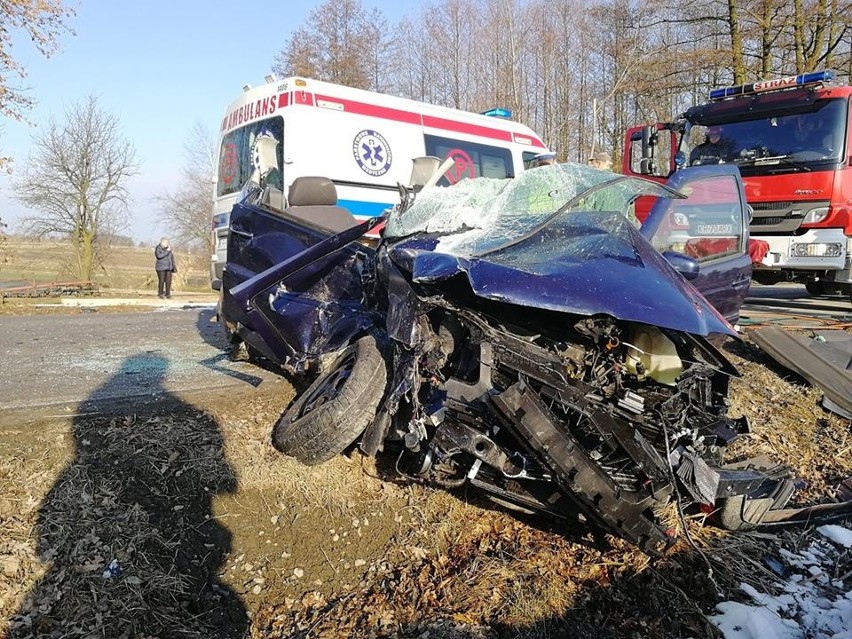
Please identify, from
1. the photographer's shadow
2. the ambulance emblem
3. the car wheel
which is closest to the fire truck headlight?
the car wheel

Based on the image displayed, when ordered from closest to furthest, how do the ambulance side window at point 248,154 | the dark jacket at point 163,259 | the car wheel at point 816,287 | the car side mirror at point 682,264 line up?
the car side mirror at point 682,264 → the ambulance side window at point 248,154 → the car wheel at point 816,287 → the dark jacket at point 163,259

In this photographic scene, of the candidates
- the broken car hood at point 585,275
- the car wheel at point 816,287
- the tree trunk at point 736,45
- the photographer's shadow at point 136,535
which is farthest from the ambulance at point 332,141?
the tree trunk at point 736,45

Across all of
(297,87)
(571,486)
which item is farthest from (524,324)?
(297,87)

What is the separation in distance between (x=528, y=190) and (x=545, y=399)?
4.76ft

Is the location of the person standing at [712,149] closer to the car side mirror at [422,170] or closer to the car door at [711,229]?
the car door at [711,229]

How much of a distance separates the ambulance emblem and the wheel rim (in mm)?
5157

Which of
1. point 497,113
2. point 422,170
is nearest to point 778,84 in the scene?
point 497,113

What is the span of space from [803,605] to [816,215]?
20.4 feet

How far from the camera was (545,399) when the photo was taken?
8.68ft

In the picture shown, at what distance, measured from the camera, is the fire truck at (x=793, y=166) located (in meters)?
7.53

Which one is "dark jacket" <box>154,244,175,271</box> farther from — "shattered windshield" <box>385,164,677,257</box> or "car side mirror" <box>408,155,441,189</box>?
"shattered windshield" <box>385,164,677,257</box>

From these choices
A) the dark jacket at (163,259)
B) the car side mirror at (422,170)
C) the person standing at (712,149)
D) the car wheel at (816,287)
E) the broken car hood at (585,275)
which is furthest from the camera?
the dark jacket at (163,259)

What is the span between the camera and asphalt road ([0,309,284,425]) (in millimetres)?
4148

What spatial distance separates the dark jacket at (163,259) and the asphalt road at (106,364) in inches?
294
